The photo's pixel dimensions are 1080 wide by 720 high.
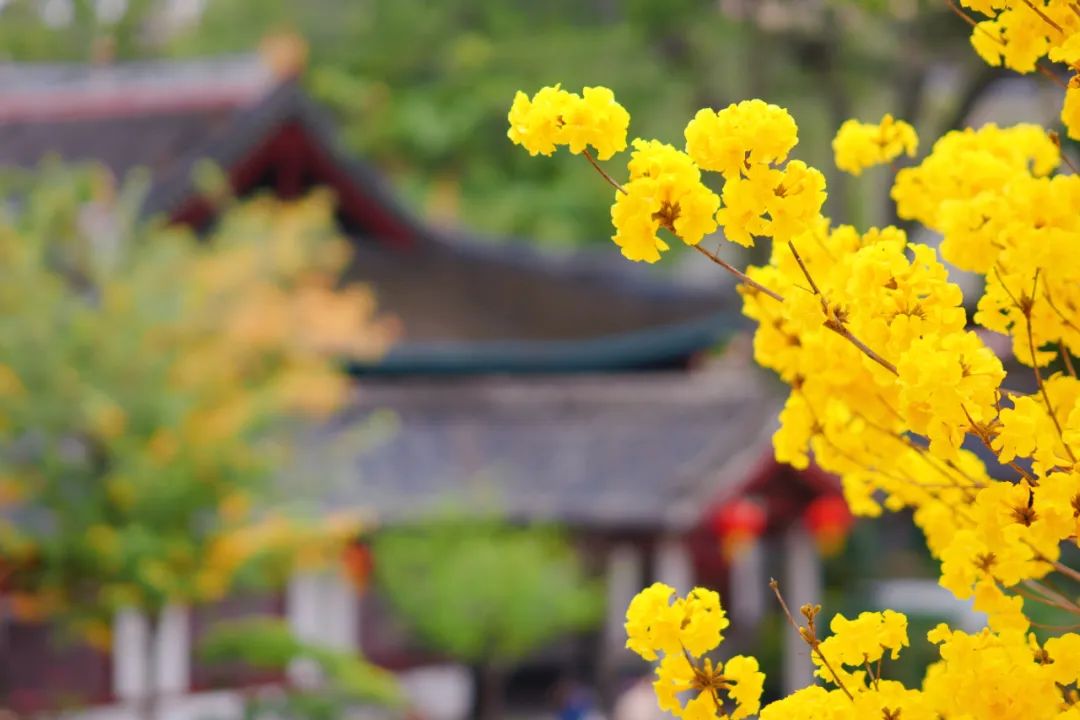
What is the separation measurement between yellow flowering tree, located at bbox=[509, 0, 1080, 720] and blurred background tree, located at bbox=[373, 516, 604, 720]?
24.4ft

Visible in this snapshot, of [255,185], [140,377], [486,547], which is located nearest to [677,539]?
[486,547]

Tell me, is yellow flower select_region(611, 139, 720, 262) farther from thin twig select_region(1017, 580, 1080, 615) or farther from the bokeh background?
the bokeh background

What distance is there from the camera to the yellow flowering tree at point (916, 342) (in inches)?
80.0

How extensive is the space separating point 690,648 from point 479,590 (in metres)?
7.75

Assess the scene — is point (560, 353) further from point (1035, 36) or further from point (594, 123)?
point (594, 123)

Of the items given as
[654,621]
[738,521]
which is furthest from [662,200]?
[738,521]

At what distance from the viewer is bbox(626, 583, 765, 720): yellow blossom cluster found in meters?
2.13

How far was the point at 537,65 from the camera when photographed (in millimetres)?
19188

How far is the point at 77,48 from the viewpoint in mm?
25078

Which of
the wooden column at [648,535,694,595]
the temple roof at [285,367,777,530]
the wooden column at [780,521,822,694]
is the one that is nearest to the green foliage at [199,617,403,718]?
the temple roof at [285,367,777,530]

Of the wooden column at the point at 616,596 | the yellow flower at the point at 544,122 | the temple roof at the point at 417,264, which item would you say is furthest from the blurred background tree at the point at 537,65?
the yellow flower at the point at 544,122

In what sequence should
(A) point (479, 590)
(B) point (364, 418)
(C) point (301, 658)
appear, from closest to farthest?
(C) point (301, 658), (A) point (479, 590), (B) point (364, 418)

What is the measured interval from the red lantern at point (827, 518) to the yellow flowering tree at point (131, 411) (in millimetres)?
4876

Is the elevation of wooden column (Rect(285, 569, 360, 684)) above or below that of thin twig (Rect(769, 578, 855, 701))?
below
